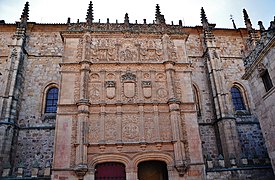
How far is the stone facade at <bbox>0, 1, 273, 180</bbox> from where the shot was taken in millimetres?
10645

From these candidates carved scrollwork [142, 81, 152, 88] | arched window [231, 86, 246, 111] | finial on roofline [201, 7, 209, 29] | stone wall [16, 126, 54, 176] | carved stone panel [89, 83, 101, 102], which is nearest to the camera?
carved stone panel [89, 83, 101, 102]

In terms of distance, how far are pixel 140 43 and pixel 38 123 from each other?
8.53m

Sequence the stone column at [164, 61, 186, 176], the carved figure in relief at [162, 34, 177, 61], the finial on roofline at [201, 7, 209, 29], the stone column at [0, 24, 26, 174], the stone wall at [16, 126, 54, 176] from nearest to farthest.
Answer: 1. the stone column at [164, 61, 186, 176]
2. the carved figure in relief at [162, 34, 177, 61]
3. the stone column at [0, 24, 26, 174]
4. the stone wall at [16, 126, 54, 176]
5. the finial on roofline at [201, 7, 209, 29]

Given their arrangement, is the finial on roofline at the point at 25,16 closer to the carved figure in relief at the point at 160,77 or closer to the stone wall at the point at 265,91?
the carved figure in relief at the point at 160,77

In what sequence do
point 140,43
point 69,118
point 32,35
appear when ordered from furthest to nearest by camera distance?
point 32,35, point 140,43, point 69,118

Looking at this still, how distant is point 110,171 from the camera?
34.6ft

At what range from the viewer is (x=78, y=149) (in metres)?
10.4

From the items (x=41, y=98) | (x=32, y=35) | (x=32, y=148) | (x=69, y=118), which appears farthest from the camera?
(x=32, y=35)

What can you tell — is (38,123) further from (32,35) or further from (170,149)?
(170,149)

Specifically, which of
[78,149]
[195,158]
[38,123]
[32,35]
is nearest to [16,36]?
[32,35]

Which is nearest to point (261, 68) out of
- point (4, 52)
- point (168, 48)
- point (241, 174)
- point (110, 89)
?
point (168, 48)

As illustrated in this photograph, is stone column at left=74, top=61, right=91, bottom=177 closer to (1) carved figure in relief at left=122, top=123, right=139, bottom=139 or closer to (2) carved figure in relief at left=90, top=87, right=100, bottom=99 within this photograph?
(2) carved figure in relief at left=90, top=87, right=100, bottom=99

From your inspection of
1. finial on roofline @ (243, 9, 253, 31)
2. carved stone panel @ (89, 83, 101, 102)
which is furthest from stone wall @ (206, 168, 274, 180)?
finial on roofline @ (243, 9, 253, 31)

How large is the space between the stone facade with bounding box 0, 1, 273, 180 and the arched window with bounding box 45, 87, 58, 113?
0.31 meters
